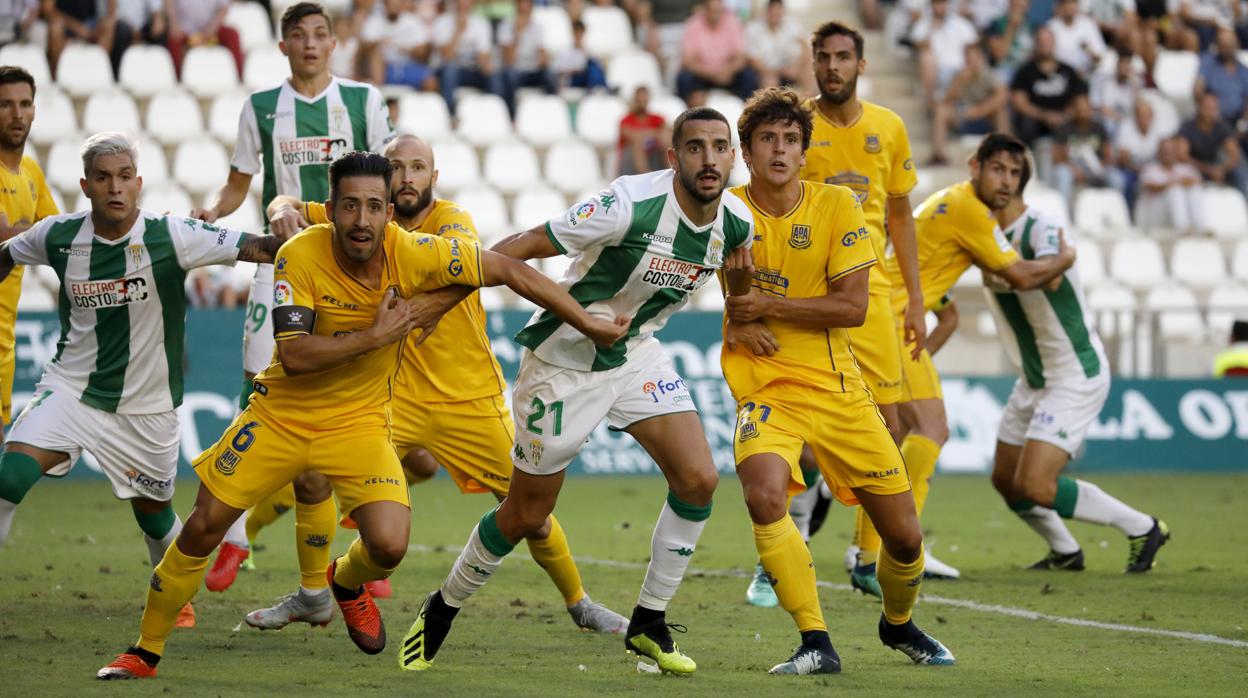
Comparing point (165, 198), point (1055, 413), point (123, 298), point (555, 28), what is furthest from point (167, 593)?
point (555, 28)

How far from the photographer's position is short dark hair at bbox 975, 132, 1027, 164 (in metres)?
10.2

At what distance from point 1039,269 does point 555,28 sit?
41.8ft

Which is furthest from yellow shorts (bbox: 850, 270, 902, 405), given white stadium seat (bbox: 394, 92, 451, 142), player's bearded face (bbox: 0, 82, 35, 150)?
white stadium seat (bbox: 394, 92, 451, 142)

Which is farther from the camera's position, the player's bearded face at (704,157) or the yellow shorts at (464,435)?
the yellow shorts at (464,435)

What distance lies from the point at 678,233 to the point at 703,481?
1045 millimetres

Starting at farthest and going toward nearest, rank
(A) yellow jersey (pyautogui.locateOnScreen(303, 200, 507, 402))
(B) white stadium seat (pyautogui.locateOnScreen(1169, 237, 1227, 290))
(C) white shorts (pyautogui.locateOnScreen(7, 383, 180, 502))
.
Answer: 1. (B) white stadium seat (pyautogui.locateOnScreen(1169, 237, 1227, 290))
2. (A) yellow jersey (pyautogui.locateOnScreen(303, 200, 507, 402))
3. (C) white shorts (pyautogui.locateOnScreen(7, 383, 180, 502))

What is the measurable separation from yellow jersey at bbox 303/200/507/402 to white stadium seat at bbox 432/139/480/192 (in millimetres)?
11467

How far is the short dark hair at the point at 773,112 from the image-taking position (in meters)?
7.21

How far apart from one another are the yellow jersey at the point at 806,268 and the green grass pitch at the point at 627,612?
1.26 meters

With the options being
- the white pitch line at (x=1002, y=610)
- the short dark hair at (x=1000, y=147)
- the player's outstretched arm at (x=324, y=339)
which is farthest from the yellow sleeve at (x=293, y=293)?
the short dark hair at (x=1000, y=147)

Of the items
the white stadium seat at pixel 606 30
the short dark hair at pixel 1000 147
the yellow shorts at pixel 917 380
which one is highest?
the white stadium seat at pixel 606 30

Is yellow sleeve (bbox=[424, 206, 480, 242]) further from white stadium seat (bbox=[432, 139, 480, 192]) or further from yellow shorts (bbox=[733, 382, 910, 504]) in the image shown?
white stadium seat (bbox=[432, 139, 480, 192])

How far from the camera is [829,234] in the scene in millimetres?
7422

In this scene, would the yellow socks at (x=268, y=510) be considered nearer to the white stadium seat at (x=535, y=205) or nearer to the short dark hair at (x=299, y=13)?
the short dark hair at (x=299, y=13)
